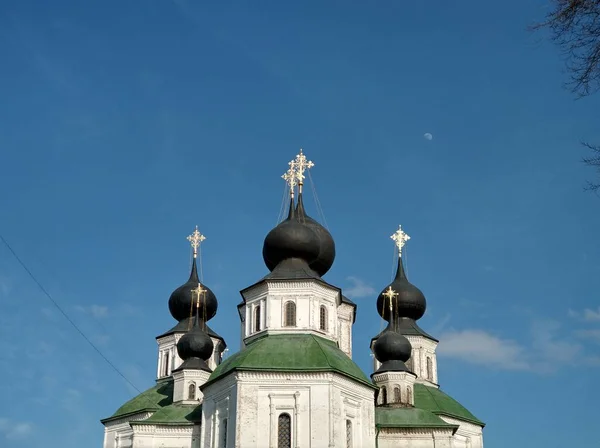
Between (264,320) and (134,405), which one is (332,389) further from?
(134,405)

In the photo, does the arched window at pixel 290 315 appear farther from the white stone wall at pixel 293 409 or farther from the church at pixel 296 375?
the white stone wall at pixel 293 409

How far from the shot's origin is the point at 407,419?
3041 centimetres

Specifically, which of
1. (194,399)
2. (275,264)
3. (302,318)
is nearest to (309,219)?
(275,264)

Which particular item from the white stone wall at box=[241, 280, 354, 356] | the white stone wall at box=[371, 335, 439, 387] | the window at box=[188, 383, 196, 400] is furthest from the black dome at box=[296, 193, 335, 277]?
the white stone wall at box=[371, 335, 439, 387]

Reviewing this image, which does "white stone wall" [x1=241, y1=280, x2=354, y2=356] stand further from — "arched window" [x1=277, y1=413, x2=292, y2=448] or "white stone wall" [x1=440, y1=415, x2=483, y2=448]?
"white stone wall" [x1=440, y1=415, x2=483, y2=448]

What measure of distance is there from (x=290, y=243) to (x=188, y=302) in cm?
1046

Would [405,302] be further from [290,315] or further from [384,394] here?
[290,315]

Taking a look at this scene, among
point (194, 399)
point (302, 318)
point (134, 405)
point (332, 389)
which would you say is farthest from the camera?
point (134, 405)

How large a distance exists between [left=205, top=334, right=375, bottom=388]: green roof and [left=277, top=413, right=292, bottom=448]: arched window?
4.44 feet

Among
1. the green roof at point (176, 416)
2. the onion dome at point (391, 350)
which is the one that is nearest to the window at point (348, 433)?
the green roof at point (176, 416)

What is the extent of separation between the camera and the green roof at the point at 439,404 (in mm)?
33531

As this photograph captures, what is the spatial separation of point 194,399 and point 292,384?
7.82 metres

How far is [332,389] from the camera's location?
25.4 meters

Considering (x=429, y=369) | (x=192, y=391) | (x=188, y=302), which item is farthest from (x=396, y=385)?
(x=188, y=302)
